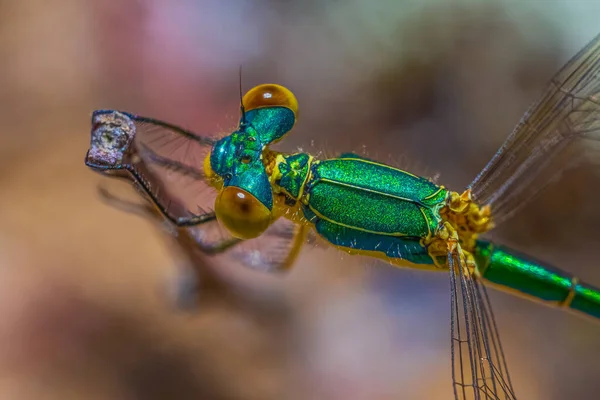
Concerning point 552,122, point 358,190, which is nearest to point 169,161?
point 358,190

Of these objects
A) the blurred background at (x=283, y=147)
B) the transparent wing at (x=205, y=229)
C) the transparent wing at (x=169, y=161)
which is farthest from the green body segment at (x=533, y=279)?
the transparent wing at (x=169, y=161)

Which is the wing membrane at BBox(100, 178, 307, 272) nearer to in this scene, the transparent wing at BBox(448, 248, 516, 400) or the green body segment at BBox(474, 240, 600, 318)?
the transparent wing at BBox(448, 248, 516, 400)

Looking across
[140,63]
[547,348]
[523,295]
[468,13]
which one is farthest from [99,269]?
[468,13]

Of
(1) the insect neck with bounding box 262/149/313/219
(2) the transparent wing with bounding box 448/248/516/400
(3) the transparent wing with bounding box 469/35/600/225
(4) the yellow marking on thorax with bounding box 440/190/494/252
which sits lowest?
(2) the transparent wing with bounding box 448/248/516/400

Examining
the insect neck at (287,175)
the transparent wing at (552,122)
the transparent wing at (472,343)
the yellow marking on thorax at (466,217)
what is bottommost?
the transparent wing at (472,343)

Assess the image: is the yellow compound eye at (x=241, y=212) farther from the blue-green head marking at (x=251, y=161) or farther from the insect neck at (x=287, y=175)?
the insect neck at (x=287, y=175)

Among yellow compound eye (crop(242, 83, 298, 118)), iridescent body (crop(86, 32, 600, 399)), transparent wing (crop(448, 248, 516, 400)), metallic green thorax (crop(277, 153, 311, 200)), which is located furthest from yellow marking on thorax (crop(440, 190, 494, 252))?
yellow compound eye (crop(242, 83, 298, 118))

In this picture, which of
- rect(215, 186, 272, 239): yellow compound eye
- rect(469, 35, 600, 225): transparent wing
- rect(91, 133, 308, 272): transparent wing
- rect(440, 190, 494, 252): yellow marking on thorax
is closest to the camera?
rect(215, 186, 272, 239): yellow compound eye
